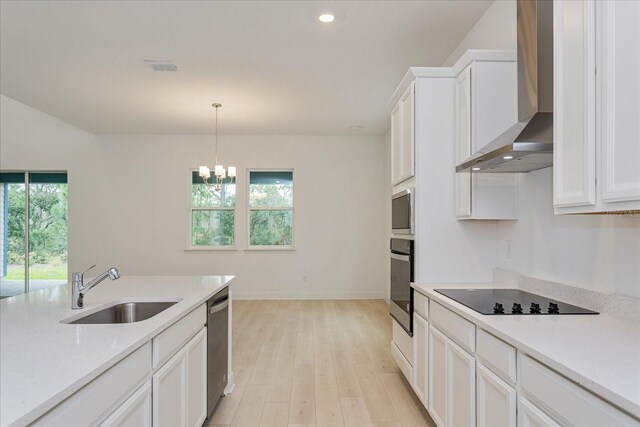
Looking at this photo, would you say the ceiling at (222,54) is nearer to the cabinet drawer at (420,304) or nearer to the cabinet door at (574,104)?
the cabinet door at (574,104)

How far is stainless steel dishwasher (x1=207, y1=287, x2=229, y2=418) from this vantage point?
2.52 metres

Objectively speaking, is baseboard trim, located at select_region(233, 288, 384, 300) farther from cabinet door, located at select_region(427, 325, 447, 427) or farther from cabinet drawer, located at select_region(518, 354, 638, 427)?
cabinet drawer, located at select_region(518, 354, 638, 427)

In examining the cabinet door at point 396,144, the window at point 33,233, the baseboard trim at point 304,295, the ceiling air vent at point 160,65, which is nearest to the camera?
the cabinet door at point 396,144

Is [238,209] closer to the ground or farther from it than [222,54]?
closer to the ground

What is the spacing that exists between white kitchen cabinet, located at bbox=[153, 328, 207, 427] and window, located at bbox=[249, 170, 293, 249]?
468 cm

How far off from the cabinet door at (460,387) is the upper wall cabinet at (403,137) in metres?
1.37

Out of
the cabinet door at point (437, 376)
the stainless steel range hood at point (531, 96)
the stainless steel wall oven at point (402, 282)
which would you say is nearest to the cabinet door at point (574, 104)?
the stainless steel range hood at point (531, 96)

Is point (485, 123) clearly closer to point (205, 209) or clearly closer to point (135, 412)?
point (135, 412)

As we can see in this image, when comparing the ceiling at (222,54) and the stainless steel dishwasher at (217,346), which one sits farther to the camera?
the ceiling at (222,54)

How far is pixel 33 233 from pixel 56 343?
710 cm

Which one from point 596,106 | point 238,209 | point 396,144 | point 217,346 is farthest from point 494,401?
point 238,209

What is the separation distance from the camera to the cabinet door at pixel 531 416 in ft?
4.11

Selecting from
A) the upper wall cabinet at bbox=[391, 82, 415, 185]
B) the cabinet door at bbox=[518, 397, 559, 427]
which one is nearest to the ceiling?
the upper wall cabinet at bbox=[391, 82, 415, 185]

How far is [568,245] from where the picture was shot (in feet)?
7.13
